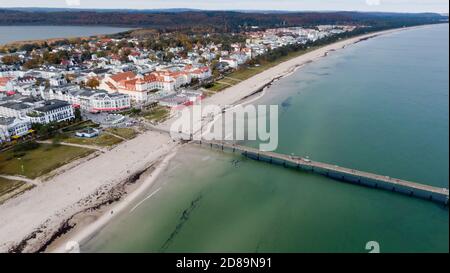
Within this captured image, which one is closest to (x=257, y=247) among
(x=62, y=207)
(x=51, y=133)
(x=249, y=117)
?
(x=62, y=207)

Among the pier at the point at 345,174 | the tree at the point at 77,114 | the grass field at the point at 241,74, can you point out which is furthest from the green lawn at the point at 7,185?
the grass field at the point at 241,74

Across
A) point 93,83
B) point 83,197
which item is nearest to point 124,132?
point 83,197

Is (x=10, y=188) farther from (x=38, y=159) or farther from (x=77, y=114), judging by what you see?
(x=77, y=114)

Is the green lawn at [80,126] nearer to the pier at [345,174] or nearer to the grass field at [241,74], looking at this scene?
the pier at [345,174]

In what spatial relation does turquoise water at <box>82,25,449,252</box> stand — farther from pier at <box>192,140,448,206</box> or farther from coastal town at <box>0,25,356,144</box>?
coastal town at <box>0,25,356,144</box>

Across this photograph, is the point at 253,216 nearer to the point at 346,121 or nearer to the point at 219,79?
the point at 346,121
